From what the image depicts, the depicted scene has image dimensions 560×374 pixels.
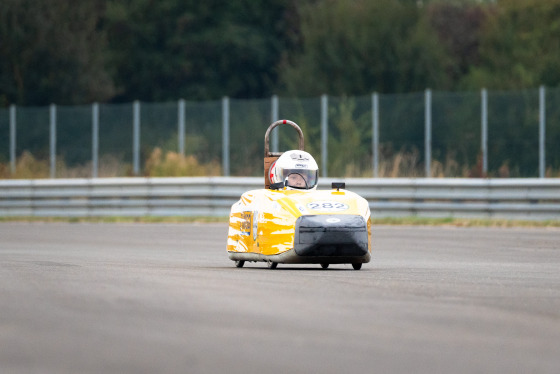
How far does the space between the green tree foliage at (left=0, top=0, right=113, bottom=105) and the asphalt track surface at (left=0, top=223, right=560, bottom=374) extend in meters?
34.6

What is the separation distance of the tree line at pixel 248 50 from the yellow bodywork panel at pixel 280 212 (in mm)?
34718

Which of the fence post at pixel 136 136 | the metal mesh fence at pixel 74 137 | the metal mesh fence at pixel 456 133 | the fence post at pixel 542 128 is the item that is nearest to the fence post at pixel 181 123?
the fence post at pixel 136 136

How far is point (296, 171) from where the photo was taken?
15008 mm

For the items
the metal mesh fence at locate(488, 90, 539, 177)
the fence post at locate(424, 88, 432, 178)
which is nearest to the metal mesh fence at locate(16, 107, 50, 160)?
the fence post at locate(424, 88, 432, 178)

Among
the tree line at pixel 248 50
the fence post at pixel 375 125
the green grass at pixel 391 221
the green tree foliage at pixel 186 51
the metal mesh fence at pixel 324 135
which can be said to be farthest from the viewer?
the green tree foliage at pixel 186 51

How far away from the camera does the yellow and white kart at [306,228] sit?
1379 centimetres

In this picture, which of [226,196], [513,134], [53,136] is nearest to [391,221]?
[226,196]

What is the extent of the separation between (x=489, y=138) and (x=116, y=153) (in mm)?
9581

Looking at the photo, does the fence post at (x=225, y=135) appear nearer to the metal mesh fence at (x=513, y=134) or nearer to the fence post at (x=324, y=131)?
the fence post at (x=324, y=131)

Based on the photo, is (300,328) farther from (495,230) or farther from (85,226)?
(85,226)

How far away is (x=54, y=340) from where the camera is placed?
788cm

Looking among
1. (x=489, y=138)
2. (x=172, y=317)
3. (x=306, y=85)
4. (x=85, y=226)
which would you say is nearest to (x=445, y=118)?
(x=489, y=138)

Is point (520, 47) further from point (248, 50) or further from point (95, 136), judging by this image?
point (95, 136)

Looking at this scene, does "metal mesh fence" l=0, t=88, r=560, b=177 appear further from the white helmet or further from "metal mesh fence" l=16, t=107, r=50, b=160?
the white helmet
